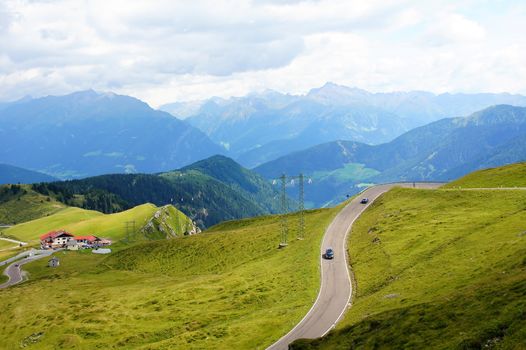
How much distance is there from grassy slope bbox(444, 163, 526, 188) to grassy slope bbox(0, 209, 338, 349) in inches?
1645

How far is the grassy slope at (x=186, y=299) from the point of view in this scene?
7075 centimetres

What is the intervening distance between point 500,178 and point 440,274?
248 feet

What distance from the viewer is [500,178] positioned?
422 ft

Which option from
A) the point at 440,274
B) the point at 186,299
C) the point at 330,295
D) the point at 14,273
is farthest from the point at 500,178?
the point at 14,273

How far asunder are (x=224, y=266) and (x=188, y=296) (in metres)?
28.0

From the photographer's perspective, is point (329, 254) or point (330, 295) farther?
point (329, 254)

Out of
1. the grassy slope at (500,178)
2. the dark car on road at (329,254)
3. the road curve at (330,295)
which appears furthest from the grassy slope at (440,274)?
the grassy slope at (500,178)

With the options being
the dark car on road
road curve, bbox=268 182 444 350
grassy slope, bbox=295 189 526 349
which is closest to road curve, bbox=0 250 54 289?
road curve, bbox=268 182 444 350

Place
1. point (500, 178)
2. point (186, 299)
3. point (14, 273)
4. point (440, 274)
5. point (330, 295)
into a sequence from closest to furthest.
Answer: point (440, 274) < point (330, 295) < point (186, 299) < point (500, 178) < point (14, 273)

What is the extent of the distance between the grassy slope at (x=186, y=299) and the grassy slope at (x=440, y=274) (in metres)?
11.3

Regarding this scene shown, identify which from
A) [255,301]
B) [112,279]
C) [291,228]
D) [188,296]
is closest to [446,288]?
[255,301]

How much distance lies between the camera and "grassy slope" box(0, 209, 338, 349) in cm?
7075

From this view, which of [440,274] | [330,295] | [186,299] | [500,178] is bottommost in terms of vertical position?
[186,299]

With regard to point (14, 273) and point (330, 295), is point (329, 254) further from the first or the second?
point (14, 273)
